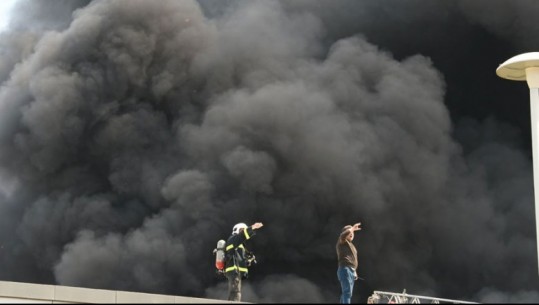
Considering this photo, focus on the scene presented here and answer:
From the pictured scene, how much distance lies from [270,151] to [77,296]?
17.7 m

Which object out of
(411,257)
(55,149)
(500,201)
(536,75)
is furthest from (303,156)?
(536,75)

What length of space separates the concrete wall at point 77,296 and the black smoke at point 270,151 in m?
13.2

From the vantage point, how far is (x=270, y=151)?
30109 mm

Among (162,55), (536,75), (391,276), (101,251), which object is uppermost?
(162,55)

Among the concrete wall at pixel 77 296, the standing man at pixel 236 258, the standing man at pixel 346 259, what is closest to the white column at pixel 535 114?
the standing man at pixel 346 259

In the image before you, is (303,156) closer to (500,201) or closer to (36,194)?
(500,201)

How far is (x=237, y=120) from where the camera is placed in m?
30.0

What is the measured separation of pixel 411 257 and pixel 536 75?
54.0ft

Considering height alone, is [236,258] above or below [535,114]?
below

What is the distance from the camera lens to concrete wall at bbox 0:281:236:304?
11.9m

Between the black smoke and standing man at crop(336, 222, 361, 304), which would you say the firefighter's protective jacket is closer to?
standing man at crop(336, 222, 361, 304)

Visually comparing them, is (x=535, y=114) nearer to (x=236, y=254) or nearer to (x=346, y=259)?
(x=346, y=259)

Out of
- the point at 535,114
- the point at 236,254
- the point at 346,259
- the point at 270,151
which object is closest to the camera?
the point at 346,259

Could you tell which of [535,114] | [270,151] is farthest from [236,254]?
[270,151]
